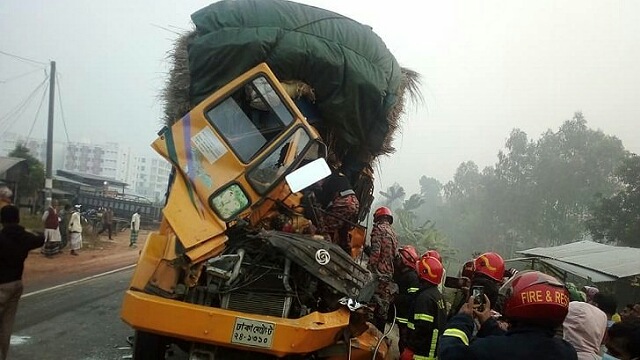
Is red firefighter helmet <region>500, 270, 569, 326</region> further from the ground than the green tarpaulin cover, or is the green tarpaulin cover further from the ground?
the green tarpaulin cover

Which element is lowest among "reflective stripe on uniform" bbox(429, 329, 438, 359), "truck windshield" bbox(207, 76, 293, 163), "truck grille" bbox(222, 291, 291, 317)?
"reflective stripe on uniform" bbox(429, 329, 438, 359)

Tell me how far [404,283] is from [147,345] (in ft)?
8.01

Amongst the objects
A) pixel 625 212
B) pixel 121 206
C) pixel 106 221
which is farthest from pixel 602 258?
pixel 121 206

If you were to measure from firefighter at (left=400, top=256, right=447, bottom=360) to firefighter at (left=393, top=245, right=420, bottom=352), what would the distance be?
52 cm

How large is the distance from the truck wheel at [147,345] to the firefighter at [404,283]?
6.93 feet

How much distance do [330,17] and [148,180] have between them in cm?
12051

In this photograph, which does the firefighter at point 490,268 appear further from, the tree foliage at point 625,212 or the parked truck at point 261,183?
the tree foliage at point 625,212

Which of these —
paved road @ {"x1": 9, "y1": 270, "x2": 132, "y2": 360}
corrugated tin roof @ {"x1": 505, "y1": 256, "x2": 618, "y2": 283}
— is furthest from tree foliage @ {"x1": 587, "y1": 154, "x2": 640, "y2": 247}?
paved road @ {"x1": 9, "y1": 270, "x2": 132, "y2": 360}

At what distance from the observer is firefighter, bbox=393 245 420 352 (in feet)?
15.4

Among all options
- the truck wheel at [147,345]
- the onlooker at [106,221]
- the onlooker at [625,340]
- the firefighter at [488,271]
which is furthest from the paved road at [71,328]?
the onlooker at [106,221]

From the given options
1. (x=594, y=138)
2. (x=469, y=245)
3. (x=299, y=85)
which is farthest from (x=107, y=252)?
(x=469, y=245)

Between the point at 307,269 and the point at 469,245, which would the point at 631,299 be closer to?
the point at 307,269

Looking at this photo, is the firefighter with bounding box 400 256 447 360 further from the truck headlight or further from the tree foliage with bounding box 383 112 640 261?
the tree foliage with bounding box 383 112 640 261

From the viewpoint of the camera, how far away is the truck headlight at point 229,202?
4.21 meters
